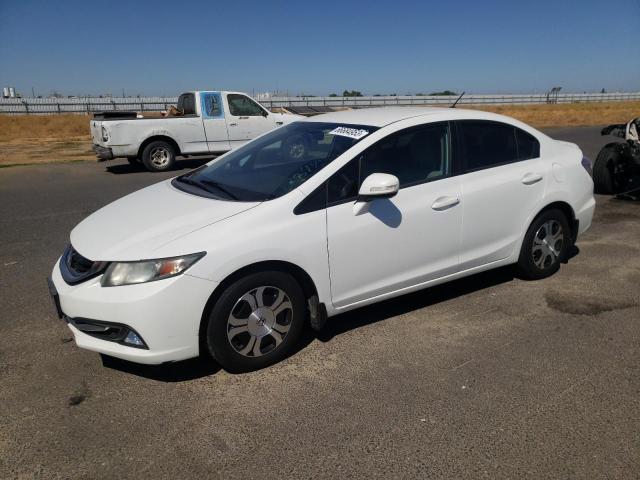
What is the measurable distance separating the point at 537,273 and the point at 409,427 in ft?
8.58

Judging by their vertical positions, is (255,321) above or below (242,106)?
below

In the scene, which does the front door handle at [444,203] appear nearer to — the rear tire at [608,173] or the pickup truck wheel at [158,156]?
the rear tire at [608,173]

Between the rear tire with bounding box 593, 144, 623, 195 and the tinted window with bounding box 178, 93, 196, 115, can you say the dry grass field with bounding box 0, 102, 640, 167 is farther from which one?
the rear tire with bounding box 593, 144, 623, 195

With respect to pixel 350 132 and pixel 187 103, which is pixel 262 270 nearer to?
pixel 350 132

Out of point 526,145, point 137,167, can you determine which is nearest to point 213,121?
point 137,167

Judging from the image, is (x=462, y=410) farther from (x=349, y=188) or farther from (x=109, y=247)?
(x=109, y=247)

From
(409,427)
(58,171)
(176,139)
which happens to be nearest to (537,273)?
(409,427)

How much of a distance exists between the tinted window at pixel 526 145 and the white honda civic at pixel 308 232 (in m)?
0.01

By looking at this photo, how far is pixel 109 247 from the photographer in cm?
321

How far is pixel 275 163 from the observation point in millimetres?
4191

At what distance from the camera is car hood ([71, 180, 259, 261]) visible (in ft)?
10.3

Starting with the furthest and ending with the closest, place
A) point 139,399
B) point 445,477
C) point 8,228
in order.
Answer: point 8,228
point 139,399
point 445,477

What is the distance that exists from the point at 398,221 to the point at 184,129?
10376 mm

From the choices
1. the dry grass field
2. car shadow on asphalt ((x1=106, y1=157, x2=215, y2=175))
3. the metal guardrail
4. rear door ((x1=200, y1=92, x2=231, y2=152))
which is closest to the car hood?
rear door ((x1=200, y1=92, x2=231, y2=152))
